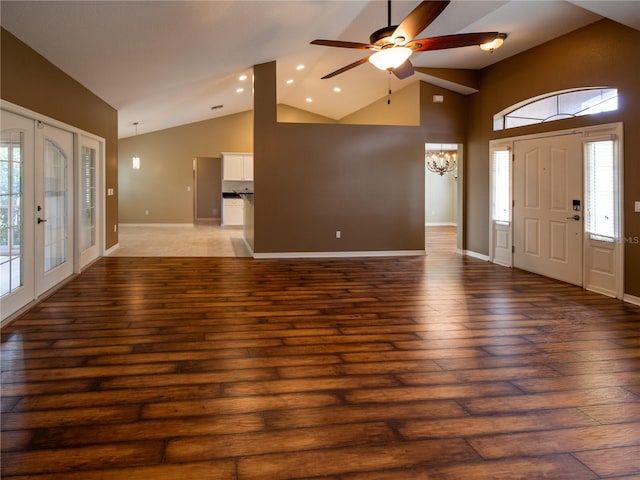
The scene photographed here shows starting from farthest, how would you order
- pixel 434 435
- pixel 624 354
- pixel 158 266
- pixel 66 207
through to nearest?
pixel 158 266 → pixel 66 207 → pixel 624 354 → pixel 434 435

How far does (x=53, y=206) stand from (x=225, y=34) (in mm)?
2807

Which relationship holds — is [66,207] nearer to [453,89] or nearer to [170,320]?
[170,320]

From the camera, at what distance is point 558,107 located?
247 inches

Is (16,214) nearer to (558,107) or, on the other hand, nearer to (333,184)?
(333,184)

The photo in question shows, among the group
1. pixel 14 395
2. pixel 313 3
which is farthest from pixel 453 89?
pixel 14 395

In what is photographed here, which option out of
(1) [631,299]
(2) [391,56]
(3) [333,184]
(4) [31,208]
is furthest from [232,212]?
(1) [631,299]

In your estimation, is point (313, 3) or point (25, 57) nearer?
point (25, 57)

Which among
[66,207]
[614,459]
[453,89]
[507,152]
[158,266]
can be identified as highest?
[453,89]

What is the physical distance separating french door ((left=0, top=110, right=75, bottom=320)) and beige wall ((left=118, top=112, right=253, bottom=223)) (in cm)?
730

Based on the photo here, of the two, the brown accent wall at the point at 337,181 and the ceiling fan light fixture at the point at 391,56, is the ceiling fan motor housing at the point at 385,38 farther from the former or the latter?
the brown accent wall at the point at 337,181

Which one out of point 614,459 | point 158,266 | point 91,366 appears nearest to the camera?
point 614,459

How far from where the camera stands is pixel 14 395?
267cm

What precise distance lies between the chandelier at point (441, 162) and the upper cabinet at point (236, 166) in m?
5.11

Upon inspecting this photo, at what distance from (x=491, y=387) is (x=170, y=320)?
2.73m
